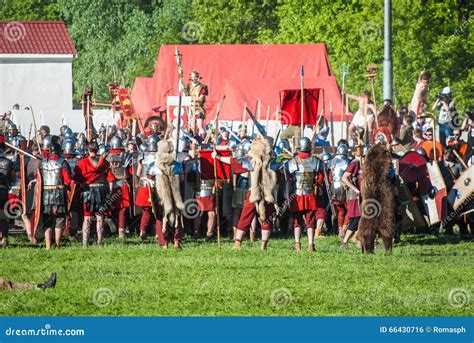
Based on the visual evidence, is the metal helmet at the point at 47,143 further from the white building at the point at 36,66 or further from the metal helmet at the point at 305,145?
the white building at the point at 36,66

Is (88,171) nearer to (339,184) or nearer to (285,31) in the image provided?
(339,184)

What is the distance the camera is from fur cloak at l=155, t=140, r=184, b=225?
21.7 m

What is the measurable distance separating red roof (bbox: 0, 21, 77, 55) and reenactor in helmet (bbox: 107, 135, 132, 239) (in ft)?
105

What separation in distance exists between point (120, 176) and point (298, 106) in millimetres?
3542

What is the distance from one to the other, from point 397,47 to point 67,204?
65.0 feet

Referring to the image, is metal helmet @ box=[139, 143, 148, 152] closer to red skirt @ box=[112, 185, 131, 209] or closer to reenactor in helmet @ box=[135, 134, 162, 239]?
reenactor in helmet @ box=[135, 134, 162, 239]

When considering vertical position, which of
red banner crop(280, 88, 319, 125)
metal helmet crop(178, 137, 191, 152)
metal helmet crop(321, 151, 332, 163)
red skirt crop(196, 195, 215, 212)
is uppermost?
red banner crop(280, 88, 319, 125)

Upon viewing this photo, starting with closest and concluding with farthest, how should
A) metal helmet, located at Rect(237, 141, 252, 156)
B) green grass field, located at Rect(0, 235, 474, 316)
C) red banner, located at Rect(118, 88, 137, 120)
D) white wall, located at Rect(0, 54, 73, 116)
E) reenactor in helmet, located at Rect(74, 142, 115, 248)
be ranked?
green grass field, located at Rect(0, 235, 474, 316), reenactor in helmet, located at Rect(74, 142, 115, 248), metal helmet, located at Rect(237, 141, 252, 156), red banner, located at Rect(118, 88, 137, 120), white wall, located at Rect(0, 54, 73, 116)

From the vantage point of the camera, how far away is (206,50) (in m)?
35.9

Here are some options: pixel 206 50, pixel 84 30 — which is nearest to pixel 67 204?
pixel 206 50

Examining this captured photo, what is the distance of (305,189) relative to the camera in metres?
21.5

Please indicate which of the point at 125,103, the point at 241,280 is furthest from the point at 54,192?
the point at 125,103

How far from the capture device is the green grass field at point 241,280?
1536cm

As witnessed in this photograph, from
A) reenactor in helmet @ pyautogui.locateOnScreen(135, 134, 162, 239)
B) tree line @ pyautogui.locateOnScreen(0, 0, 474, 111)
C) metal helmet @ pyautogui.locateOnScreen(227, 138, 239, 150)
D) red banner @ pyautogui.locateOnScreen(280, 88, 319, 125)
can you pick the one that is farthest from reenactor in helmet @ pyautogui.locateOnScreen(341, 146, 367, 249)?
tree line @ pyautogui.locateOnScreen(0, 0, 474, 111)
